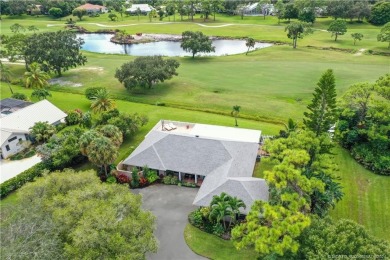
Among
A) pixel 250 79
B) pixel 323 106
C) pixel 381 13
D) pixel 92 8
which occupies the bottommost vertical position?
pixel 250 79

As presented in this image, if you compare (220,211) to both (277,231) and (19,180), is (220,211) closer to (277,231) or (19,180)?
(277,231)

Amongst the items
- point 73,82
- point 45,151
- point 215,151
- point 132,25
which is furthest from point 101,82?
→ point 132,25

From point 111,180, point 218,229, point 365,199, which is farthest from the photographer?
point 111,180

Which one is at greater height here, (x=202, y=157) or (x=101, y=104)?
(x=101, y=104)

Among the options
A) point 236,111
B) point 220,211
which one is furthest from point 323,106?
point 220,211

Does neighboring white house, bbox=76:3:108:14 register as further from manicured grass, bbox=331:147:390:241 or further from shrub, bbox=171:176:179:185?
manicured grass, bbox=331:147:390:241

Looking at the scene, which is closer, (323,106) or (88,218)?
(88,218)

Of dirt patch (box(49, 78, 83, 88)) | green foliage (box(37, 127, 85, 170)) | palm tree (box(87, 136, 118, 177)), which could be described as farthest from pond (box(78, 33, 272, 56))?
palm tree (box(87, 136, 118, 177))

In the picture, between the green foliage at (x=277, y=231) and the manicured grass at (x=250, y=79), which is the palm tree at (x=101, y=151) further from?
the manicured grass at (x=250, y=79)
